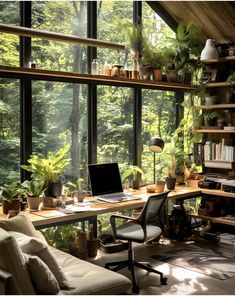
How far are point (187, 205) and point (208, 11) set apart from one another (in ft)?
8.96

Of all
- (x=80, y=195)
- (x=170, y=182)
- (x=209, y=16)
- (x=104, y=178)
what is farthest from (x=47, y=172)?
(x=209, y=16)

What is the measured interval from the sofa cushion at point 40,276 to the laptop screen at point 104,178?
2100 mm

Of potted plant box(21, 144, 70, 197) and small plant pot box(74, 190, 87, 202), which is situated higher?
potted plant box(21, 144, 70, 197)

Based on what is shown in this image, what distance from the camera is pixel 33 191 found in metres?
4.12

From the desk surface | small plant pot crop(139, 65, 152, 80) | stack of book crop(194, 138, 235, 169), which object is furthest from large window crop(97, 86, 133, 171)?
stack of book crop(194, 138, 235, 169)

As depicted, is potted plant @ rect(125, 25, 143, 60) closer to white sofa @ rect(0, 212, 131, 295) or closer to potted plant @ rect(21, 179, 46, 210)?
potted plant @ rect(21, 179, 46, 210)

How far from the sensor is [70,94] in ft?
16.2

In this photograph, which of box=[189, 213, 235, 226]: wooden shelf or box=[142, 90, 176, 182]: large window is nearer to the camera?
box=[189, 213, 235, 226]: wooden shelf

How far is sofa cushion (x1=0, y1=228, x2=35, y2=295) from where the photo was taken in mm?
2465

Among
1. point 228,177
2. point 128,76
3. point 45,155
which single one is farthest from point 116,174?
point 228,177

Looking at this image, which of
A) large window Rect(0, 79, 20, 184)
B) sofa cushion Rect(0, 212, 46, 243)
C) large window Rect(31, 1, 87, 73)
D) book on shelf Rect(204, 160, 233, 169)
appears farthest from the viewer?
book on shelf Rect(204, 160, 233, 169)

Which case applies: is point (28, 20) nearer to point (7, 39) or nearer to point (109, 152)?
point (7, 39)

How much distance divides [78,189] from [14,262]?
238 centimetres

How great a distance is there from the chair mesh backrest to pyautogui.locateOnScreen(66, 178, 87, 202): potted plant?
825 mm
